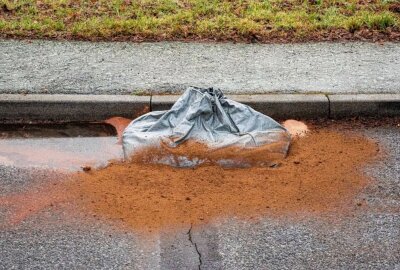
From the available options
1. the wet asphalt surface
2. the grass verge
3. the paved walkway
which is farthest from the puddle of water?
the grass verge

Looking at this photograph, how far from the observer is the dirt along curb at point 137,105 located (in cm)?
594

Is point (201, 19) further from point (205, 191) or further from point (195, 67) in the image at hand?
point (205, 191)

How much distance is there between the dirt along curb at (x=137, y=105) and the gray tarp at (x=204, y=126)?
35 centimetres

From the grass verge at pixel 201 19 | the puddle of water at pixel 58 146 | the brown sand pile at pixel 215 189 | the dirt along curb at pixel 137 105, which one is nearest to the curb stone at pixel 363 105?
the dirt along curb at pixel 137 105

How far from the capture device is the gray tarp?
5.29m

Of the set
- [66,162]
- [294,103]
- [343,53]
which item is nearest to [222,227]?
[66,162]

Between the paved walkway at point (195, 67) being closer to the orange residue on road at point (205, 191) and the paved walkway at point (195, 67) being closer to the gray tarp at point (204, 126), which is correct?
the gray tarp at point (204, 126)

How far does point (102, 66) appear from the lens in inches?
269

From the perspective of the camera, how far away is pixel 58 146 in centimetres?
549

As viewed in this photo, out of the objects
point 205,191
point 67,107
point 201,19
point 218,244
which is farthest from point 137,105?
point 201,19

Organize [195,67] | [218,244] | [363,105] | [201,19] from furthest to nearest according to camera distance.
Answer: [201,19] < [195,67] < [363,105] < [218,244]

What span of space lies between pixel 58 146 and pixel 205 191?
158 cm

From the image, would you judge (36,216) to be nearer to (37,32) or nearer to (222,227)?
(222,227)

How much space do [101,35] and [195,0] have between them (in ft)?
6.43
